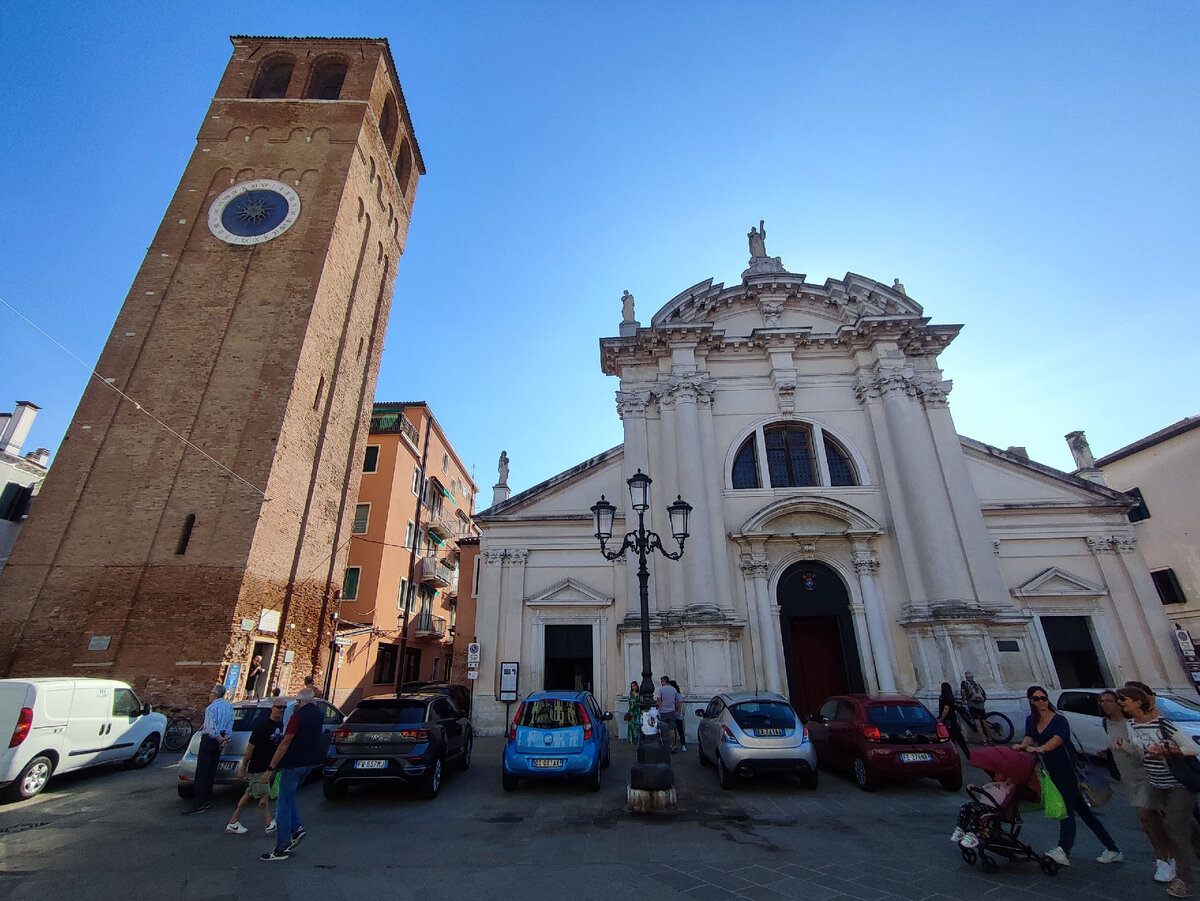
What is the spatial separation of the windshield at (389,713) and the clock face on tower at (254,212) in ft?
61.6

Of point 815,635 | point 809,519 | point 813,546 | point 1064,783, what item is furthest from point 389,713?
point 809,519

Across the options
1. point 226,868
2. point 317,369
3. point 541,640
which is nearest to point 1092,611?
point 541,640

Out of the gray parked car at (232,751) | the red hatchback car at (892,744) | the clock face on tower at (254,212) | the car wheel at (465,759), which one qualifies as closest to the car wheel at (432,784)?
the gray parked car at (232,751)

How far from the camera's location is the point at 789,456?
18.3m

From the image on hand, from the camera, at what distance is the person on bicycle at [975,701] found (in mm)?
13047

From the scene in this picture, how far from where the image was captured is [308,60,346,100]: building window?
26.8m

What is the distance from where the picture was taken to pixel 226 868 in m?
5.76

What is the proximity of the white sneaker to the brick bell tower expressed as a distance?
670 inches

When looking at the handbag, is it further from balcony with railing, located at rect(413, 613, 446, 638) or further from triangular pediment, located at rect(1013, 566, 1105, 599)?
balcony with railing, located at rect(413, 613, 446, 638)

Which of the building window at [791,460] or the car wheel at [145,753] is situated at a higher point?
the building window at [791,460]

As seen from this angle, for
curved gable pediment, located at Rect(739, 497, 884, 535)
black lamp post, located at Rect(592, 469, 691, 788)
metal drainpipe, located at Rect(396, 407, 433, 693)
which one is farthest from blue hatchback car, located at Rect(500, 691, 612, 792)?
metal drainpipe, located at Rect(396, 407, 433, 693)

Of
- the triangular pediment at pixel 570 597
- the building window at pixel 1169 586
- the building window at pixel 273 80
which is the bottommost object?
the triangular pediment at pixel 570 597

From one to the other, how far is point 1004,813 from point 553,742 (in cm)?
594

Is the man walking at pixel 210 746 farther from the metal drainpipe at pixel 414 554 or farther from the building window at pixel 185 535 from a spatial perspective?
the metal drainpipe at pixel 414 554
